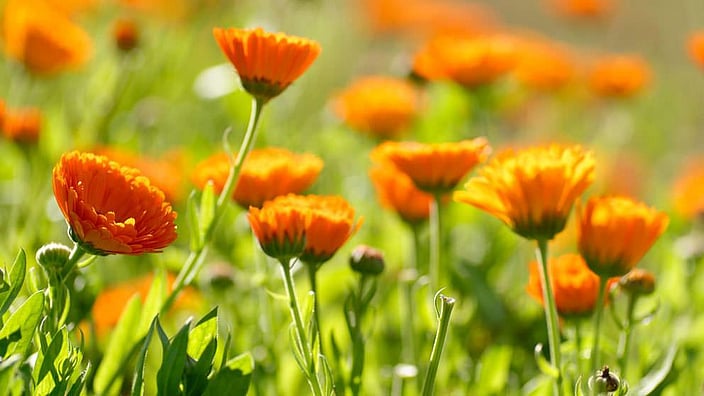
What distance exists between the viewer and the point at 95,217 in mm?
743

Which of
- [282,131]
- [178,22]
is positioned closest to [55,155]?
[282,131]

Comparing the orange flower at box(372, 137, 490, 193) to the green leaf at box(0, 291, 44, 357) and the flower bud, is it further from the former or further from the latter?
the green leaf at box(0, 291, 44, 357)

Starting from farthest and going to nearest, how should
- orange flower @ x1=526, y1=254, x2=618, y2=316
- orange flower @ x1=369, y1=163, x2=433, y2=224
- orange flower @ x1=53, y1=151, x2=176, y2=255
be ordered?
orange flower @ x1=369, y1=163, x2=433, y2=224 < orange flower @ x1=526, y1=254, x2=618, y2=316 < orange flower @ x1=53, y1=151, x2=176, y2=255

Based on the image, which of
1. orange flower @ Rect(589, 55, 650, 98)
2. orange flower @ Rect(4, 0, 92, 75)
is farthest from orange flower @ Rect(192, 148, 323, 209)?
orange flower @ Rect(589, 55, 650, 98)

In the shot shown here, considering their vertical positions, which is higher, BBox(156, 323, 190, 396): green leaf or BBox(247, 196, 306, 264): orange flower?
BBox(247, 196, 306, 264): orange flower

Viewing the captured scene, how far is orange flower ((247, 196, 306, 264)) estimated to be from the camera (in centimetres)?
85

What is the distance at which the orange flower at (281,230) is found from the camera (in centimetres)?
85

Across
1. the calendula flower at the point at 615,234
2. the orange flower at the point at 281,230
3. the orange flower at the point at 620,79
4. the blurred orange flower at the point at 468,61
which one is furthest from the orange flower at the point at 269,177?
the orange flower at the point at 620,79

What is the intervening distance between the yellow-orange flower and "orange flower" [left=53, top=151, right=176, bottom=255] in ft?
0.92

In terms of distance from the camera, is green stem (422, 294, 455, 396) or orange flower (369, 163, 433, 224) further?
orange flower (369, 163, 433, 224)

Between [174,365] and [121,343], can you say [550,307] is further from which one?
[121,343]

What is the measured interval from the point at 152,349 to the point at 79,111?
3.67 ft

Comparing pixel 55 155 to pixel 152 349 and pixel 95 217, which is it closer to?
pixel 152 349

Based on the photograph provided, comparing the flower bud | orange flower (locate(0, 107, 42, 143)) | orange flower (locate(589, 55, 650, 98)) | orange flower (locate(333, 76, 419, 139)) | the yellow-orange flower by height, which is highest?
the yellow-orange flower
